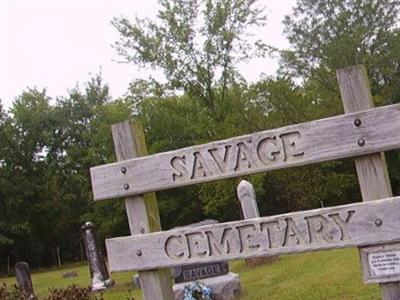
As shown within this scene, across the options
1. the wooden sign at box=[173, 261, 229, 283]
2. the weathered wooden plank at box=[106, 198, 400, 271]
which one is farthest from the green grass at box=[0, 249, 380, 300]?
the weathered wooden plank at box=[106, 198, 400, 271]

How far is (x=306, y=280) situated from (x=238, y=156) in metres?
8.01

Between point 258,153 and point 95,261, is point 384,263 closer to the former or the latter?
point 258,153

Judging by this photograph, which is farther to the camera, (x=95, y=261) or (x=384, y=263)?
(x=95, y=261)

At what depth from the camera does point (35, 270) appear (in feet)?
114

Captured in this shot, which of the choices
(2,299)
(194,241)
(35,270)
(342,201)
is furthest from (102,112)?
(194,241)

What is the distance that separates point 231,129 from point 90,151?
1151 cm

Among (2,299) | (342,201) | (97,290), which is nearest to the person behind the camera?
(2,299)

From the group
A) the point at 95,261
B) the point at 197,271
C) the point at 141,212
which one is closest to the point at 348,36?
the point at 95,261

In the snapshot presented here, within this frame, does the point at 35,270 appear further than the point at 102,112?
No

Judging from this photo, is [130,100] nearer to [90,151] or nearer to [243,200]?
[90,151]

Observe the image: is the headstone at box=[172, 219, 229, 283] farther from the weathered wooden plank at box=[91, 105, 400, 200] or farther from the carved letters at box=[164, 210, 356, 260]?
the carved letters at box=[164, 210, 356, 260]

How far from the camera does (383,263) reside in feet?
12.1

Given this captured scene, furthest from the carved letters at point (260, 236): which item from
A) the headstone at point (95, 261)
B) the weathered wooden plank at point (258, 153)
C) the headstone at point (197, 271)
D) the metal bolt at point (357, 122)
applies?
the headstone at point (95, 261)

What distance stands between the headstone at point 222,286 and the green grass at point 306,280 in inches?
8.9
